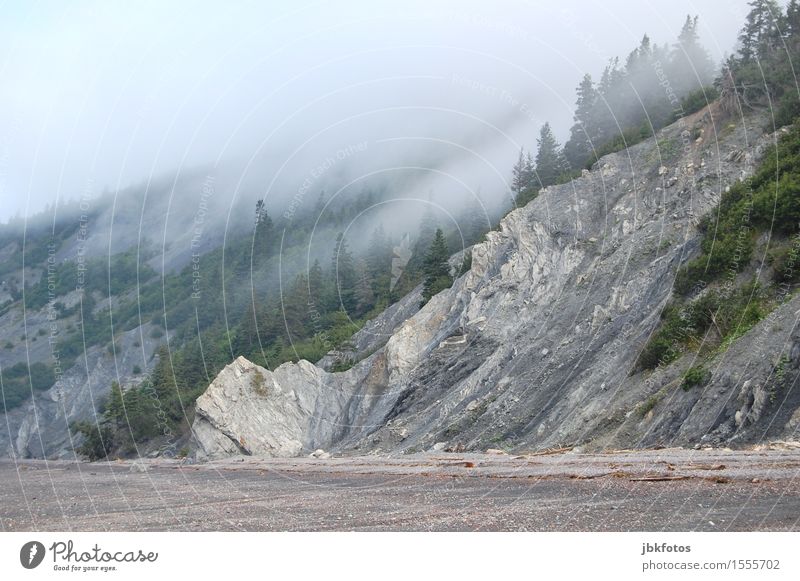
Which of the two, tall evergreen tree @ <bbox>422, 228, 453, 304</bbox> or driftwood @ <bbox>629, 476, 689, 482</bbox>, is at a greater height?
tall evergreen tree @ <bbox>422, 228, 453, 304</bbox>

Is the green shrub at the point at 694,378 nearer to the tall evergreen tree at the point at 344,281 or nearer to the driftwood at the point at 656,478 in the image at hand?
the driftwood at the point at 656,478

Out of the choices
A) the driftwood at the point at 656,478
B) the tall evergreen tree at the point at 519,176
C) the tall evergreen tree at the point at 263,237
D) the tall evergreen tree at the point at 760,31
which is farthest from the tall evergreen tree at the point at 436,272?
the driftwood at the point at 656,478

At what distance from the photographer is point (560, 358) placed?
38531 millimetres

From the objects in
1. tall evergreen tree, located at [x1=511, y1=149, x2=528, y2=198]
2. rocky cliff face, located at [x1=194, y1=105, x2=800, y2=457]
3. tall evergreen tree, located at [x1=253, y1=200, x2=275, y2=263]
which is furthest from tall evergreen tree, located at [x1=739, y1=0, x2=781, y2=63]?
tall evergreen tree, located at [x1=253, y1=200, x2=275, y2=263]

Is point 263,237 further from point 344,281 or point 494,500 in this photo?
point 494,500

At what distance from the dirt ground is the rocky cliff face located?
13.4 feet

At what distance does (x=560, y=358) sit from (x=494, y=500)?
23.0 meters

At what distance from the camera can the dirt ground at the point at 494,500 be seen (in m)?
12.7

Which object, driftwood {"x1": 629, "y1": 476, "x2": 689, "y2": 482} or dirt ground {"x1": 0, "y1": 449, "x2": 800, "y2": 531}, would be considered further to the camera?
driftwood {"x1": 629, "y1": 476, "x2": 689, "y2": 482}

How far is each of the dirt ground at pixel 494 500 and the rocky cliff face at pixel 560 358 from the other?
13.4 ft

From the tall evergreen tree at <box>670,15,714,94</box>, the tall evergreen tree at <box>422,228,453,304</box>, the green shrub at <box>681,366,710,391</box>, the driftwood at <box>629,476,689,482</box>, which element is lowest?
the green shrub at <box>681,366,710,391</box>

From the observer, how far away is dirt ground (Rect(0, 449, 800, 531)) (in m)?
12.7

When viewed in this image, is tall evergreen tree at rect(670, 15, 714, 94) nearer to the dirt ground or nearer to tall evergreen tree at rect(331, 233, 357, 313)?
tall evergreen tree at rect(331, 233, 357, 313)

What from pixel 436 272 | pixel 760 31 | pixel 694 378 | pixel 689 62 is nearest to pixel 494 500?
pixel 694 378
